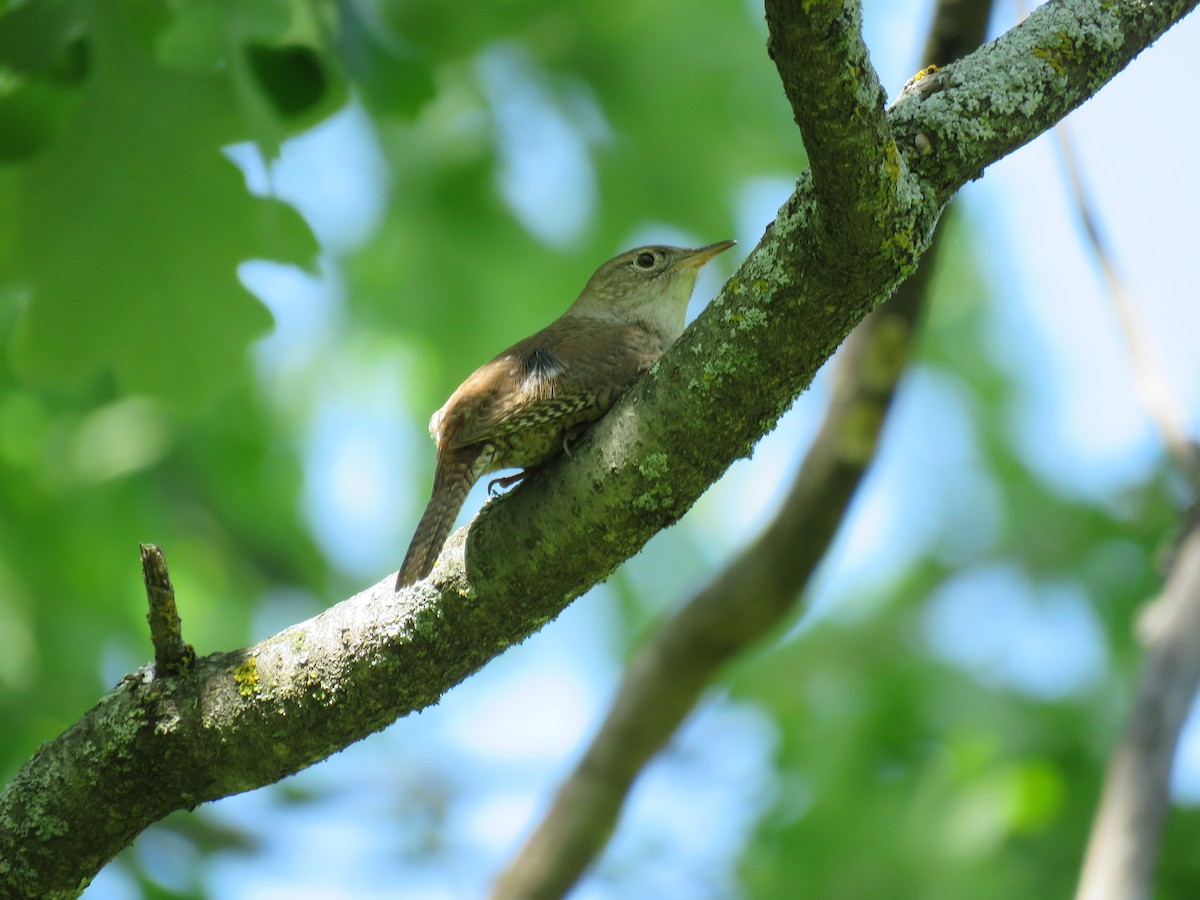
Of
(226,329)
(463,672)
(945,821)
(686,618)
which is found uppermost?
(226,329)

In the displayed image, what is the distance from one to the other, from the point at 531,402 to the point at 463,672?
0.70 metres

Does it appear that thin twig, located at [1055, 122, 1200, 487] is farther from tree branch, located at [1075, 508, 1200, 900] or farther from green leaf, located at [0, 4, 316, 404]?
green leaf, located at [0, 4, 316, 404]

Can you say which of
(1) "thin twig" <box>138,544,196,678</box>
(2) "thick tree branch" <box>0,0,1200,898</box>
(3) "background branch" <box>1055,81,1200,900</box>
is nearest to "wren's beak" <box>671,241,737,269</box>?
(3) "background branch" <box>1055,81,1200,900</box>

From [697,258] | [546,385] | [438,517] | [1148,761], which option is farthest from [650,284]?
[1148,761]

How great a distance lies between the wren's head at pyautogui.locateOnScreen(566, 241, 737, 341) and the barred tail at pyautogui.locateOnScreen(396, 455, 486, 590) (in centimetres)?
141

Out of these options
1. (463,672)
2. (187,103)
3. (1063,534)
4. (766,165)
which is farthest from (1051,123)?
(1063,534)

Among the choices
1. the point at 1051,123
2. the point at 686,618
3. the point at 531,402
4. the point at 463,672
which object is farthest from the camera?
the point at 686,618

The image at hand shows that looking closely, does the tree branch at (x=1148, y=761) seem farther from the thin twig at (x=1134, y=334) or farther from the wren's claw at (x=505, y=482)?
the wren's claw at (x=505, y=482)

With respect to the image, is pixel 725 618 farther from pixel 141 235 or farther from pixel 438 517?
pixel 141 235

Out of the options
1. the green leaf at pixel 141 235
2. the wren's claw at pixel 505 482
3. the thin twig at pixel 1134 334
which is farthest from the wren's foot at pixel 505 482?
the thin twig at pixel 1134 334

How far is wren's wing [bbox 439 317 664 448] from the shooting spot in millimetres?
3082

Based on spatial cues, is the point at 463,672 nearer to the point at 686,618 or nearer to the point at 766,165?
the point at 686,618

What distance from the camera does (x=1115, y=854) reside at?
3.11 m

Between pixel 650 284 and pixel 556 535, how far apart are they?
90.8 inches
